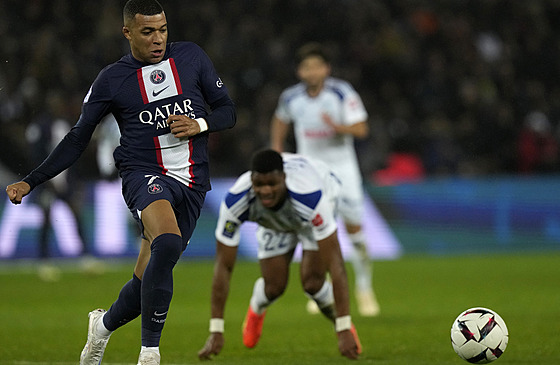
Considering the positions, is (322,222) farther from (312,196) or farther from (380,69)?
(380,69)

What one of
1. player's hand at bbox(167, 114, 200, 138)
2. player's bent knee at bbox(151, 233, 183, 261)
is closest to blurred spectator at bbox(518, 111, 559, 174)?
player's hand at bbox(167, 114, 200, 138)

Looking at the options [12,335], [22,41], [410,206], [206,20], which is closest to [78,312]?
[12,335]

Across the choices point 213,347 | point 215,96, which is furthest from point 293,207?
point 215,96

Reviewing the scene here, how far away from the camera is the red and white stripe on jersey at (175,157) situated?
5477mm

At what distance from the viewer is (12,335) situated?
8164 mm

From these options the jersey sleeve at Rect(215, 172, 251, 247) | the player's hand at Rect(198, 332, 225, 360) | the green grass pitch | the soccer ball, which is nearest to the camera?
the soccer ball

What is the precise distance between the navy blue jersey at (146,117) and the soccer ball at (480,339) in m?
1.88

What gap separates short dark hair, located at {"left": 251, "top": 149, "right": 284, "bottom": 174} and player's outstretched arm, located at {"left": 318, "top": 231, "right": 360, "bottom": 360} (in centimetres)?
63

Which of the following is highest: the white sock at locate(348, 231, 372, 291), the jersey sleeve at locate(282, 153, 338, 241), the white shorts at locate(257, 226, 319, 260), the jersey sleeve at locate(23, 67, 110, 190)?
the jersey sleeve at locate(23, 67, 110, 190)

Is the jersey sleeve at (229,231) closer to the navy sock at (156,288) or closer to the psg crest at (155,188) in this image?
the psg crest at (155,188)

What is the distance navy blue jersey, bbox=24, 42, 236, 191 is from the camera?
17.9ft

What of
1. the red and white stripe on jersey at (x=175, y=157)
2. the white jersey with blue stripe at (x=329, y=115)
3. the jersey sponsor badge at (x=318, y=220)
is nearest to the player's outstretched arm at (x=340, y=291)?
the jersey sponsor badge at (x=318, y=220)

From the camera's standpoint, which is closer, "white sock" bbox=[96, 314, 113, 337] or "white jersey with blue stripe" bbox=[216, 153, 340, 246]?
"white sock" bbox=[96, 314, 113, 337]

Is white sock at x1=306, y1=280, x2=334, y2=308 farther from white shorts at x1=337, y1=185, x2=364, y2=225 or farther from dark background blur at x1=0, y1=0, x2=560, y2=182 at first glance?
dark background blur at x1=0, y1=0, x2=560, y2=182
